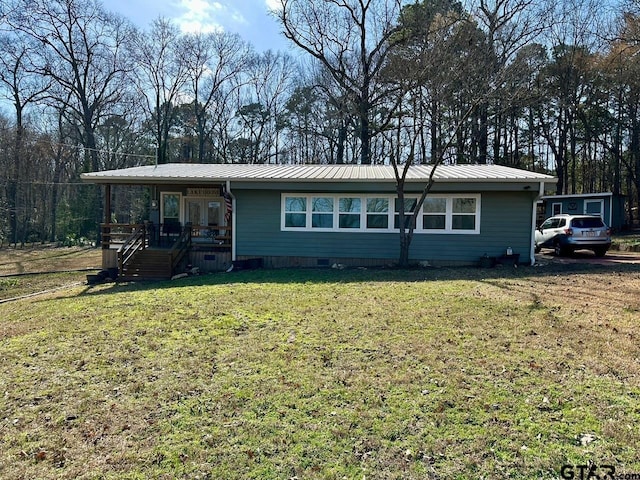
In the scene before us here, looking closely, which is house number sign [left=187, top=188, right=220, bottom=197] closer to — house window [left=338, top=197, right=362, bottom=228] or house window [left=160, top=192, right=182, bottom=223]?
house window [left=160, top=192, right=182, bottom=223]

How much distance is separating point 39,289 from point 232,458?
11965mm

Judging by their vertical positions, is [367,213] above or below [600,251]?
above

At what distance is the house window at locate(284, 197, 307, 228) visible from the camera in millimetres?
12836

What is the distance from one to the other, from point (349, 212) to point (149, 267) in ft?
20.2

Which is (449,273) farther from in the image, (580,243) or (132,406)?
(132,406)

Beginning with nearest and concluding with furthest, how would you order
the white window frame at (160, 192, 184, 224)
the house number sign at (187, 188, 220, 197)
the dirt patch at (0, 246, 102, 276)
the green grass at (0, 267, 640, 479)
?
the green grass at (0, 267, 640, 479) < the house number sign at (187, 188, 220, 197) < the white window frame at (160, 192, 184, 224) < the dirt patch at (0, 246, 102, 276)

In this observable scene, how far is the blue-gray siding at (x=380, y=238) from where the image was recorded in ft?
39.7

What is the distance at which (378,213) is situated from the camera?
1270 cm

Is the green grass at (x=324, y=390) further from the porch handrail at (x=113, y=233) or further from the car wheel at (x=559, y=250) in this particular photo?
the car wheel at (x=559, y=250)

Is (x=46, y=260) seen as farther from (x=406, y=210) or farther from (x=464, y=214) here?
(x=464, y=214)

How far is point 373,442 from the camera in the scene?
2918 millimetres

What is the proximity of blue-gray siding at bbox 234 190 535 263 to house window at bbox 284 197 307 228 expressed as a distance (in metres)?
Result: 0.25

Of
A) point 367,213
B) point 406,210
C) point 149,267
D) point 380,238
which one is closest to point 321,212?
point 367,213

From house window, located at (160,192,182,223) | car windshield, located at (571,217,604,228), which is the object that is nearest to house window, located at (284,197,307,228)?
house window, located at (160,192,182,223)
